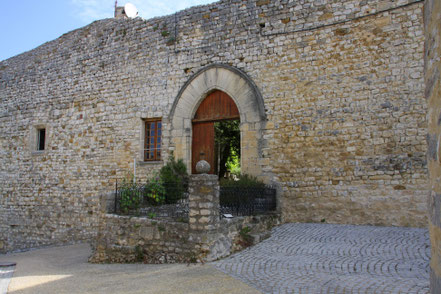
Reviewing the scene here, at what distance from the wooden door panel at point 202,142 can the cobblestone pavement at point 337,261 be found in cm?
349

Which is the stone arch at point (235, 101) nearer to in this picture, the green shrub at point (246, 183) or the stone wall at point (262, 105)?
the stone wall at point (262, 105)

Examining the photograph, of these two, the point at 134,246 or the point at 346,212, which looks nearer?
the point at 134,246

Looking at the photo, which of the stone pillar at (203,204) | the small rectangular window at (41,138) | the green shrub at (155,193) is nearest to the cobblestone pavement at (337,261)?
the stone pillar at (203,204)

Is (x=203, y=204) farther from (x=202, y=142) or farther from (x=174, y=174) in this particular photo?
(x=202, y=142)

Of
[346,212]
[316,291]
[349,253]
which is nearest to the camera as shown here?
[316,291]

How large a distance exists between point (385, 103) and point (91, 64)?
9.65m

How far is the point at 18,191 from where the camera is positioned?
13258mm

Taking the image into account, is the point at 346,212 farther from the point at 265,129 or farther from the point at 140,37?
the point at 140,37

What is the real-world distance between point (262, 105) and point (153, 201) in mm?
3661

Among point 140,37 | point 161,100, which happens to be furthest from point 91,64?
point 161,100

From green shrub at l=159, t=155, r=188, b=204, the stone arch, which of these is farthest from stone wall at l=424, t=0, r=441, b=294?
the stone arch

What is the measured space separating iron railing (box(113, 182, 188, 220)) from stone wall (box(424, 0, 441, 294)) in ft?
16.2

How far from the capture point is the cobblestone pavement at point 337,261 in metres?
4.12

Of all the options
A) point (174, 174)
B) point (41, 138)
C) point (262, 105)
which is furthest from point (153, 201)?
point (41, 138)
